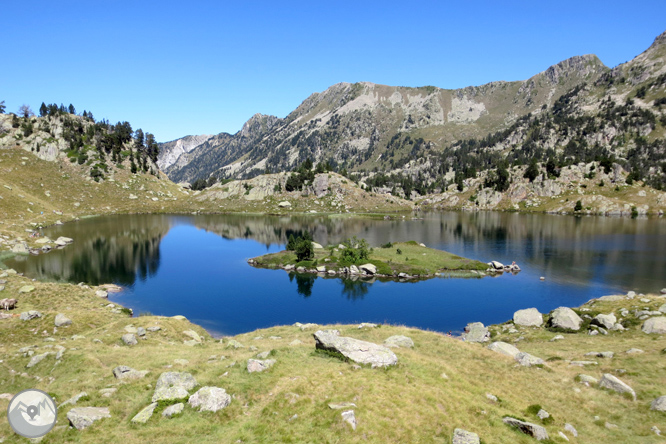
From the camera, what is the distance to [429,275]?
8181 cm

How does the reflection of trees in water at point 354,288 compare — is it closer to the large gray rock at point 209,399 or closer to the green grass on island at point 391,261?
the green grass on island at point 391,261

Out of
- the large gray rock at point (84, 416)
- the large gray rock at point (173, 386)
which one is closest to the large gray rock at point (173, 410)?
the large gray rock at point (173, 386)

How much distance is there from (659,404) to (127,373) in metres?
35.2

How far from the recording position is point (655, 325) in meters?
37.3

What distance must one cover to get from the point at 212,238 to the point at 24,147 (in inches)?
5882

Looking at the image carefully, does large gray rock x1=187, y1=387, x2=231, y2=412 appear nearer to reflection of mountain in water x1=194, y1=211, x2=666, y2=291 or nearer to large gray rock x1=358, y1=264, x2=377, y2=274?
large gray rock x1=358, y1=264, x2=377, y2=274

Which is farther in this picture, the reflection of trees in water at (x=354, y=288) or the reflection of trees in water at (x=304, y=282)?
the reflection of trees in water at (x=304, y=282)

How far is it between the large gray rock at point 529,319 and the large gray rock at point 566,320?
6.45ft

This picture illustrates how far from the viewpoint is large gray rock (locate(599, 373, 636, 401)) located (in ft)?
78.8

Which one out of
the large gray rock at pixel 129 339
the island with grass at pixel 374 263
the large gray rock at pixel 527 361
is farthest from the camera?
the island with grass at pixel 374 263

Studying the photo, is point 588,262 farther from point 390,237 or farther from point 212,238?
point 212,238

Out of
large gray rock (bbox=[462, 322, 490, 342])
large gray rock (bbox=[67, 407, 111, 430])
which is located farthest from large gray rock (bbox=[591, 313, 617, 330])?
large gray rock (bbox=[67, 407, 111, 430])

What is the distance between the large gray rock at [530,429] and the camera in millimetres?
18534

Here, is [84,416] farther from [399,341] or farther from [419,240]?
[419,240]
